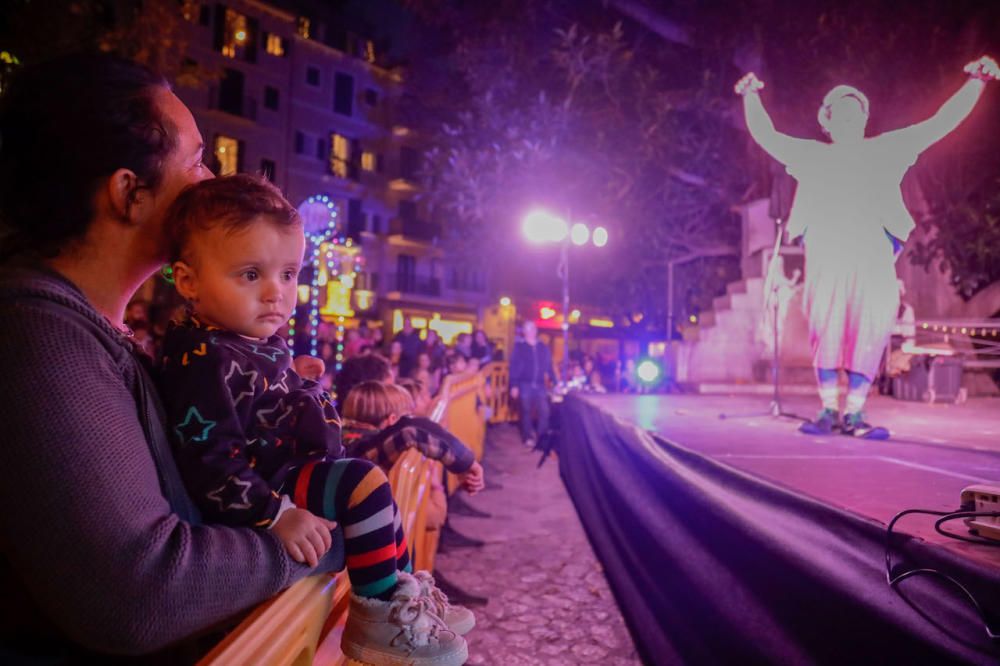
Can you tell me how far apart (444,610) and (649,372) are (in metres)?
13.1

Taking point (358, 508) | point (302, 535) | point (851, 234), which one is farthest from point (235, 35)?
point (302, 535)

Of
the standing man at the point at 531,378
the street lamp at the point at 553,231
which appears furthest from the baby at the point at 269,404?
the street lamp at the point at 553,231

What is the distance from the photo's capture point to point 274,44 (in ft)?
99.5

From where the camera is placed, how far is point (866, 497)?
2461mm

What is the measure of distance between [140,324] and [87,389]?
8492 mm

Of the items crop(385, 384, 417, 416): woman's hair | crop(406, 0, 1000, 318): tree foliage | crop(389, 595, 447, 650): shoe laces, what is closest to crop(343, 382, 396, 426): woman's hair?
crop(385, 384, 417, 416): woman's hair

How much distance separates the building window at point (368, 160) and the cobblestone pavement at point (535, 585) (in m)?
30.4

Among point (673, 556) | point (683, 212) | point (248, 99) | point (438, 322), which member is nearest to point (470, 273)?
point (438, 322)

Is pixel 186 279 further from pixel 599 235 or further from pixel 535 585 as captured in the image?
pixel 599 235

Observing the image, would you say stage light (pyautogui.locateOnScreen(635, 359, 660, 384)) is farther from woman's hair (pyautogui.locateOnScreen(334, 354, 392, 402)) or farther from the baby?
the baby

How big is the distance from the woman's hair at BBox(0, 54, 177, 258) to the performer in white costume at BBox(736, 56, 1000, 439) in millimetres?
4974

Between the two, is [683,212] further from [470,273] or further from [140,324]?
[470,273]

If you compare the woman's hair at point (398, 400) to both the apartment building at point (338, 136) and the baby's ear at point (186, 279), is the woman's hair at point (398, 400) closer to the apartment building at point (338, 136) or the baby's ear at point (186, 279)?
the baby's ear at point (186, 279)

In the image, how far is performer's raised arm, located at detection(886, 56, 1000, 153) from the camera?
4129 millimetres
